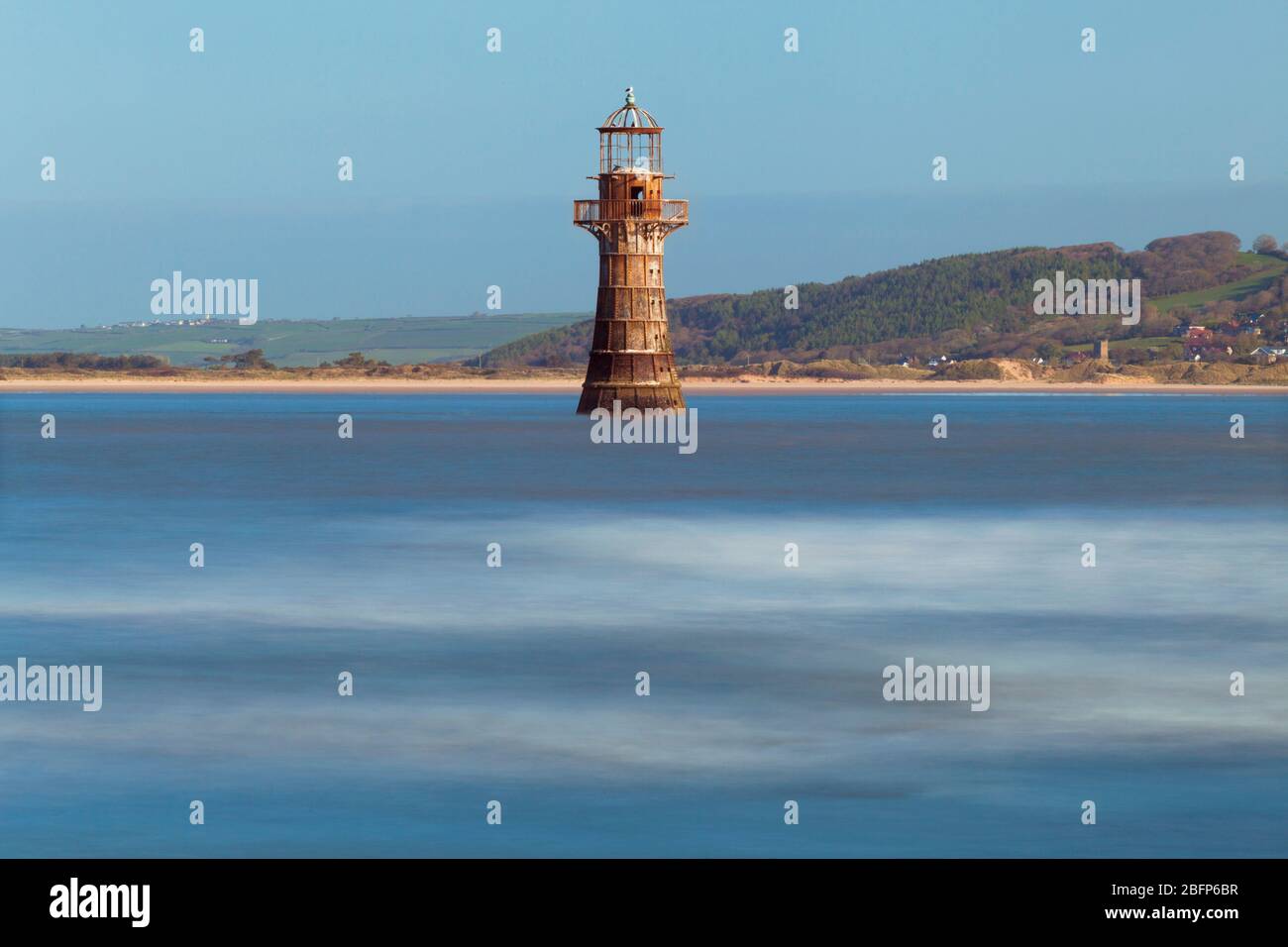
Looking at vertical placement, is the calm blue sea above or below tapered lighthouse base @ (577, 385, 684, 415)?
below

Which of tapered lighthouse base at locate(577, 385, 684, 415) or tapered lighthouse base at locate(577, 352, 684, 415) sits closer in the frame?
tapered lighthouse base at locate(577, 352, 684, 415)

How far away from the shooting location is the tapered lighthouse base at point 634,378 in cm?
7875

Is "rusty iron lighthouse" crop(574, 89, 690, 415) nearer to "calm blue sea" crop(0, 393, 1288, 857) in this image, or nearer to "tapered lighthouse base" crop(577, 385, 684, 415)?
"tapered lighthouse base" crop(577, 385, 684, 415)

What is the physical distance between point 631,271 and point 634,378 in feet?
13.7

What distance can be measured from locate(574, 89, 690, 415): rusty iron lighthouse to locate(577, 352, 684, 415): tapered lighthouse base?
0.04 metres

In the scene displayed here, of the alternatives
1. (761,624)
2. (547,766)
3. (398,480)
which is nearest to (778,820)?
(547,766)

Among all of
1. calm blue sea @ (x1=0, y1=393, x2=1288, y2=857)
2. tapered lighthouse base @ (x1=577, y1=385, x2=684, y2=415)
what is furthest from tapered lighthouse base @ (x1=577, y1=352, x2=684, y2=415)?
calm blue sea @ (x1=0, y1=393, x2=1288, y2=857)

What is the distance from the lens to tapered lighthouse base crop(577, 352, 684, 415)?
258ft

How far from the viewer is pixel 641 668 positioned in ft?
77.9

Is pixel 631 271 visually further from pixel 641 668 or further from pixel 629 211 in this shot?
pixel 641 668

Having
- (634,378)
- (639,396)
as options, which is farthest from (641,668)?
(639,396)
